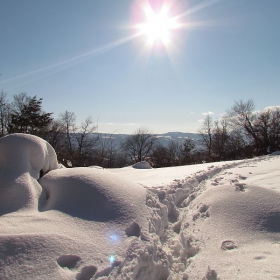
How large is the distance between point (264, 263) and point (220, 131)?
37.2 meters

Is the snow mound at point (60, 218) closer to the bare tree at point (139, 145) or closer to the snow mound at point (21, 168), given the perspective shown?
the snow mound at point (21, 168)

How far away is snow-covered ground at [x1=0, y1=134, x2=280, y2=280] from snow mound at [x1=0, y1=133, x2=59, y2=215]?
0.01m

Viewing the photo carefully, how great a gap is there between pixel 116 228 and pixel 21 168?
1.76 metres

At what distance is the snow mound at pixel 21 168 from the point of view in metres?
2.40

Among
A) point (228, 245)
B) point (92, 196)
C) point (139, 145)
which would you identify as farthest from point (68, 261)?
point (139, 145)

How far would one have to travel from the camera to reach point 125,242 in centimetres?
198

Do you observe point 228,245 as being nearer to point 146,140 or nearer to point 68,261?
point 68,261

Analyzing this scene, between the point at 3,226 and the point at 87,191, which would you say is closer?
the point at 3,226

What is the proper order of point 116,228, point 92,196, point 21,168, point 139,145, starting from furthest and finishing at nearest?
1. point 139,145
2. point 21,168
3. point 92,196
4. point 116,228

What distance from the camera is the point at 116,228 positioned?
212 cm

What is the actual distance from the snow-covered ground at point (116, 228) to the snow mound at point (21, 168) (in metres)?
0.01

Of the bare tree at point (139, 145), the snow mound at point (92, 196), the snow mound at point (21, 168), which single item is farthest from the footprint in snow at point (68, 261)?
the bare tree at point (139, 145)

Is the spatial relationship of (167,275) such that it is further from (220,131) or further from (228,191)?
(220,131)

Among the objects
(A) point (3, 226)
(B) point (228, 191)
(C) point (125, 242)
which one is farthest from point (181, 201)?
(A) point (3, 226)
